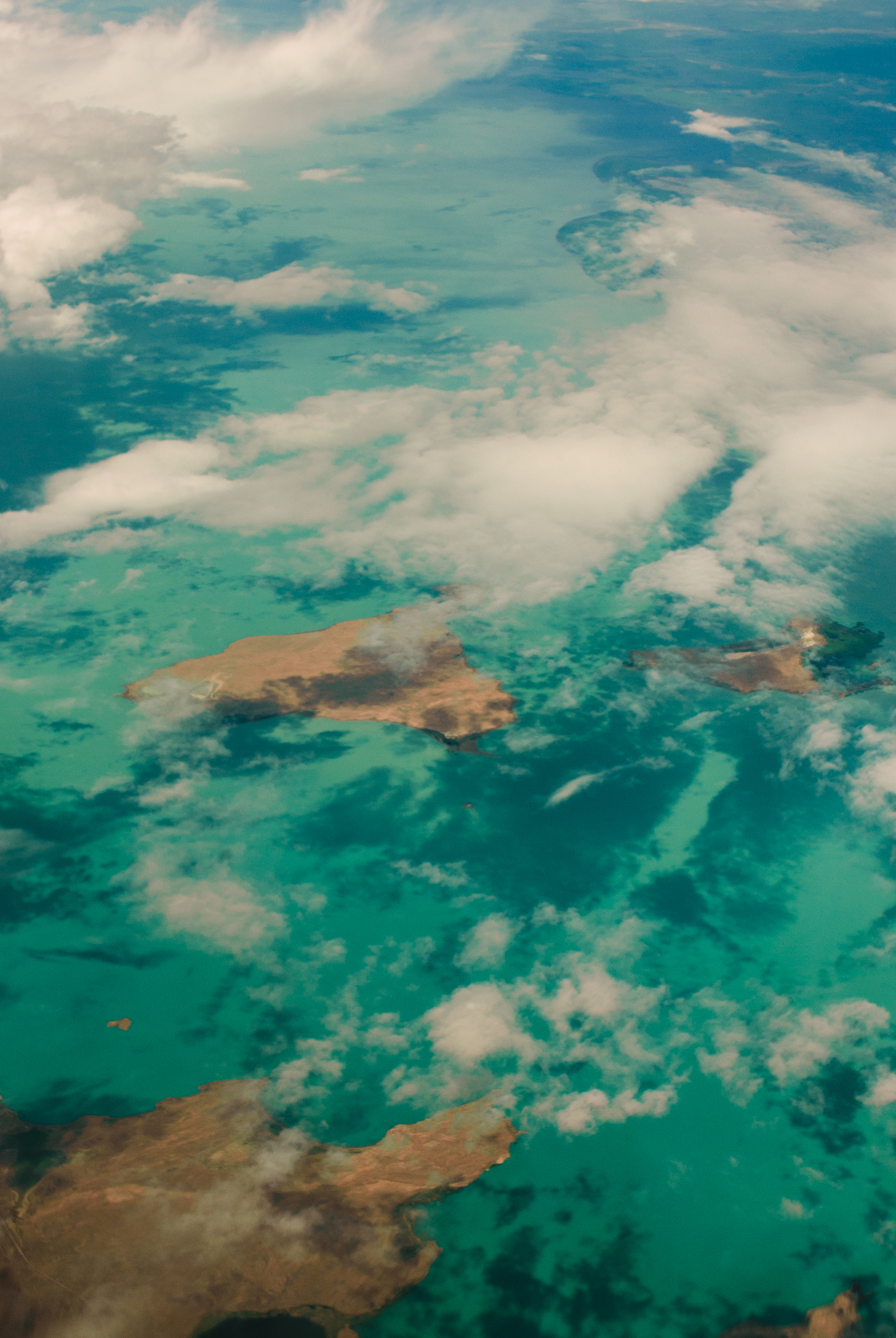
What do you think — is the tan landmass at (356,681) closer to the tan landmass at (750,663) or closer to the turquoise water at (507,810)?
the turquoise water at (507,810)

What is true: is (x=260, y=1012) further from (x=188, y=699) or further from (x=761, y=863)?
(x=761, y=863)

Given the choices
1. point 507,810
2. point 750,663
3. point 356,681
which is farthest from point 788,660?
point 356,681

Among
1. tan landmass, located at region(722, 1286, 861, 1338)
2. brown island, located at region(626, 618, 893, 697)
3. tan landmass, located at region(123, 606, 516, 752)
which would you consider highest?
tan landmass, located at region(123, 606, 516, 752)

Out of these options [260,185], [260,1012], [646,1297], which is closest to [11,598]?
[260,1012]

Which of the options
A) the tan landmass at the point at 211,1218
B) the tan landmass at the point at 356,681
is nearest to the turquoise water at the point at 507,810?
the tan landmass at the point at 211,1218

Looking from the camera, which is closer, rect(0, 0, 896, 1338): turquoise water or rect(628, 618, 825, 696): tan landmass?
rect(0, 0, 896, 1338): turquoise water

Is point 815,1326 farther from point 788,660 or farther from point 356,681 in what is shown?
point 788,660

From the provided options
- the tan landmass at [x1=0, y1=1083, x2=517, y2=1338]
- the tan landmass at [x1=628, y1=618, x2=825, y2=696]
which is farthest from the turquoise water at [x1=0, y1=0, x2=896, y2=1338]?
the tan landmass at [x1=628, y1=618, x2=825, y2=696]

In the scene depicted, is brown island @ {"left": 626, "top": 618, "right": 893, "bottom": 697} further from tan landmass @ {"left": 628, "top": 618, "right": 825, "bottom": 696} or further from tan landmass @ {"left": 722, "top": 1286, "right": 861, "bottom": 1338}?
tan landmass @ {"left": 722, "top": 1286, "right": 861, "bottom": 1338}
